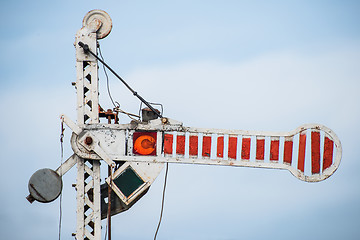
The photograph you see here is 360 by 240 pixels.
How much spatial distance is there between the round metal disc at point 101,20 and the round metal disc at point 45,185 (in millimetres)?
3388

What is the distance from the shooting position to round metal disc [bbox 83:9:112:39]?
23.7 m

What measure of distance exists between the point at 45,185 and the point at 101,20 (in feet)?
13.2

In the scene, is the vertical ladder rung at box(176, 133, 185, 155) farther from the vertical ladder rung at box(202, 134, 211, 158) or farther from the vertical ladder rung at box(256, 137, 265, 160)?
the vertical ladder rung at box(256, 137, 265, 160)

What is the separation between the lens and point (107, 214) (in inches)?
925

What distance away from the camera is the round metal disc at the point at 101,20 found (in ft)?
77.7

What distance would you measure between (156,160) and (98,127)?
1.54 m

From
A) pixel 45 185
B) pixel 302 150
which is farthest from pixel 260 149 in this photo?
pixel 45 185

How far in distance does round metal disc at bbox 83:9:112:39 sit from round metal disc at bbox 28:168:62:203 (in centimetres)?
339

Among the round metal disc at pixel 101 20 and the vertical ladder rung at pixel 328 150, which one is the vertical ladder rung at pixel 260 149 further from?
the round metal disc at pixel 101 20

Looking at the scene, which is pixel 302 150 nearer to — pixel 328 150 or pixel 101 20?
pixel 328 150

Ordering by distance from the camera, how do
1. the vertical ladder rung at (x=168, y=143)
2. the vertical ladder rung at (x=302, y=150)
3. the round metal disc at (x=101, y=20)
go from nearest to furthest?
1. the vertical ladder rung at (x=302, y=150)
2. the vertical ladder rung at (x=168, y=143)
3. the round metal disc at (x=101, y=20)

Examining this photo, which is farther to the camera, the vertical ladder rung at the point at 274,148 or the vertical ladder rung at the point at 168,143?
the vertical ladder rung at the point at 168,143

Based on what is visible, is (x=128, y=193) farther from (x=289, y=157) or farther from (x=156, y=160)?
(x=289, y=157)

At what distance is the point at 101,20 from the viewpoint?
23.7 meters
